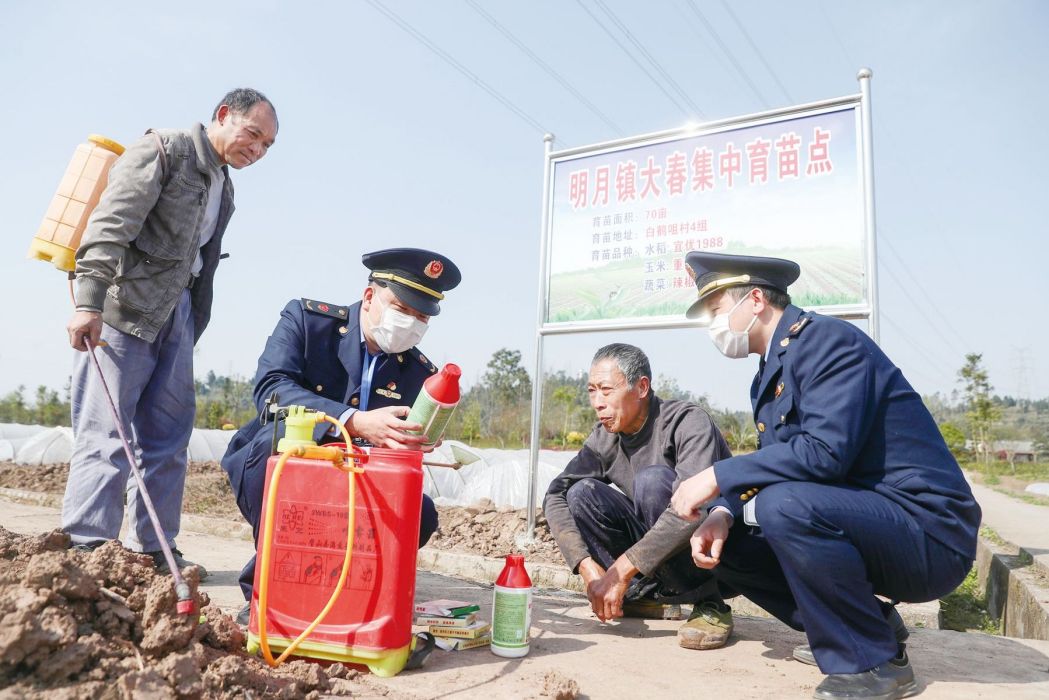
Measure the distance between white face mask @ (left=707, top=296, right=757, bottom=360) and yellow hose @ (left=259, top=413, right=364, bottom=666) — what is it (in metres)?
1.39

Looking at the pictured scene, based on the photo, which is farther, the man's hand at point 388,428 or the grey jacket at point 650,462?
the grey jacket at point 650,462

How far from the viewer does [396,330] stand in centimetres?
267

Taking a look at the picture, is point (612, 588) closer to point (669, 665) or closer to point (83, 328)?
point (669, 665)

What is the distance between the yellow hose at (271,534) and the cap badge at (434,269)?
33.5 inches

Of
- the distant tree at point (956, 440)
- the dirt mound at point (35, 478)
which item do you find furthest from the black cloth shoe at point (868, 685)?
the distant tree at point (956, 440)

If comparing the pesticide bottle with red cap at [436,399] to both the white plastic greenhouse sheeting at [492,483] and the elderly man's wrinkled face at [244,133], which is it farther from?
the white plastic greenhouse sheeting at [492,483]

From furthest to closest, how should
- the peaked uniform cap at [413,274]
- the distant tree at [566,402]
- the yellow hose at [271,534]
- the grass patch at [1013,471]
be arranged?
the grass patch at [1013,471] < the distant tree at [566,402] < the peaked uniform cap at [413,274] < the yellow hose at [271,534]

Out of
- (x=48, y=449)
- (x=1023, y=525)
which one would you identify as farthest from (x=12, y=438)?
(x=1023, y=525)

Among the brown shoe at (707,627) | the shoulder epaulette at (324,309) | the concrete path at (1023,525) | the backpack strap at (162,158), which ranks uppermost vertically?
the backpack strap at (162,158)

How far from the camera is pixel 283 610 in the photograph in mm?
1993

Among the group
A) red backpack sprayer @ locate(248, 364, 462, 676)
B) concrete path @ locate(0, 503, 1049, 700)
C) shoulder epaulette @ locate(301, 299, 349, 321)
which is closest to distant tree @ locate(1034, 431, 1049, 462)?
concrete path @ locate(0, 503, 1049, 700)

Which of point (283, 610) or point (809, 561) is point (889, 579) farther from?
point (283, 610)

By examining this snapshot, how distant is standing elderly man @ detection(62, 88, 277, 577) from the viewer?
2.74m

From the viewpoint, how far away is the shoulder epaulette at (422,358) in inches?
116
